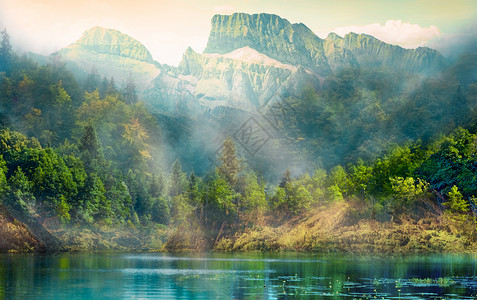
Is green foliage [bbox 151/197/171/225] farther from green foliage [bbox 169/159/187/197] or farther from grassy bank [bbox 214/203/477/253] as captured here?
grassy bank [bbox 214/203/477/253]

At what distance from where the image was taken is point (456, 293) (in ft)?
129

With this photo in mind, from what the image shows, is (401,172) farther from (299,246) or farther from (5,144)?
(5,144)

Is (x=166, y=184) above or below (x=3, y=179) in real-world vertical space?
above

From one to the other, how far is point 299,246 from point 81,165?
55.0 meters

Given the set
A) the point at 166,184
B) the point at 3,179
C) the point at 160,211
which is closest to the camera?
the point at 3,179

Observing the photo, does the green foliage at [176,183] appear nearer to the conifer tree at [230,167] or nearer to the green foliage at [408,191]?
the conifer tree at [230,167]

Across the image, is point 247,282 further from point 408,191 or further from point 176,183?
point 176,183

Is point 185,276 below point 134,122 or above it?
below

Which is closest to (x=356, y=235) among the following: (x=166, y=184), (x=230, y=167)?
(x=230, y=167)

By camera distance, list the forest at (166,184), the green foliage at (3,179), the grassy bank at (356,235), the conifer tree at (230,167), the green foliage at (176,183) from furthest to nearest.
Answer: the green foliage at (176,183), the conifer tree at (230,167), the green foliage at (3,179), the forest at (166,184), the grassy bank at (356,235)

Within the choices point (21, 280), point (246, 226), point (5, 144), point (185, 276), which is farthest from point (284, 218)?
point (21, 280)

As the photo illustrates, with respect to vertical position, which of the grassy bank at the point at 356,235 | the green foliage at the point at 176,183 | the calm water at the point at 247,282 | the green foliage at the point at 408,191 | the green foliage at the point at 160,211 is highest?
the green foliage at the point at 176,183

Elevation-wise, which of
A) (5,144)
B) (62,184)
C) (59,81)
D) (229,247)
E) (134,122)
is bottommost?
(229,247)

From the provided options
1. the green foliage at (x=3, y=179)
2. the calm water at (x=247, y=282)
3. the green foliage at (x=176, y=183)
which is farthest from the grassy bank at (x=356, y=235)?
the green foliage at (x=176, y=183)
